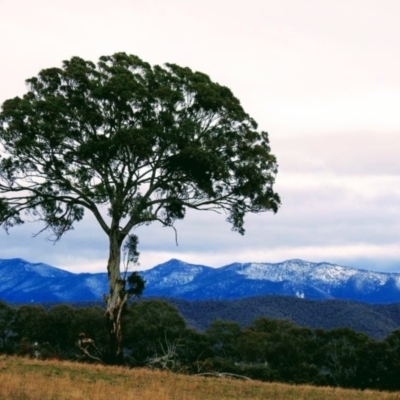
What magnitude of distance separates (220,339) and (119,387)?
72.7 metres

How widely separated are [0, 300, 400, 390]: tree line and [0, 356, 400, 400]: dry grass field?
4437 cm

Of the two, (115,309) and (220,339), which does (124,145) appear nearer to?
(115,309)

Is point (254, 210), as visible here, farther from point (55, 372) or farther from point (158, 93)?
point (55, 372)

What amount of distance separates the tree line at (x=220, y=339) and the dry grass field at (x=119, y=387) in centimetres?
4437

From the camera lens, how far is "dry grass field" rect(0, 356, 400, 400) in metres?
20.0

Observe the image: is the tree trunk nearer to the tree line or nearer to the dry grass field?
the dry grass field

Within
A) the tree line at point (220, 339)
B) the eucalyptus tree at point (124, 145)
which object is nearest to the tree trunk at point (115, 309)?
the eucalyptus tree at point (124, 145)

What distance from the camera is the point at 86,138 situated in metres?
35.7

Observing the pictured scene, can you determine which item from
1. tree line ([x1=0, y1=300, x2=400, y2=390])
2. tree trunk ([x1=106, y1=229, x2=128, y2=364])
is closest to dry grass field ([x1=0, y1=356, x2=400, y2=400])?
tree trunk ([x1=106, y1=229, x2=128, y2=364])

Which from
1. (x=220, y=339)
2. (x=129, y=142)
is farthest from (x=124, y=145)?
(x=220, y=339)


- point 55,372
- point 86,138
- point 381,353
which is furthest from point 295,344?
point 55,372

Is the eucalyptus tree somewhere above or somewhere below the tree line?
above

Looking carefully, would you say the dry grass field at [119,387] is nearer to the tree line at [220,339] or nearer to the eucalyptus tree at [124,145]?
the eucalyptus tree at [124,145]

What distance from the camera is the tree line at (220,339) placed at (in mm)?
76625
